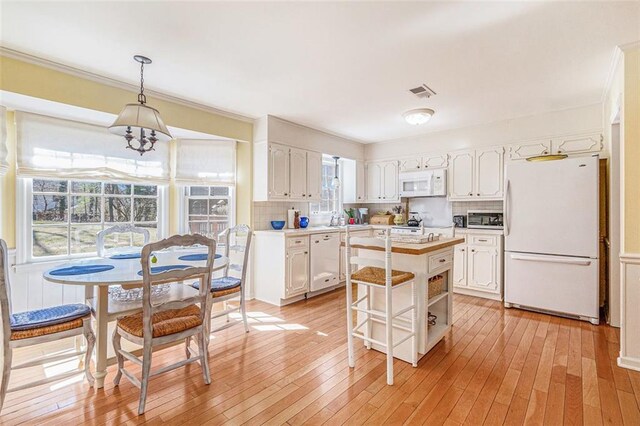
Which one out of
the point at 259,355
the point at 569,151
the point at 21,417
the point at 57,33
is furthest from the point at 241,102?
the point at 569,151

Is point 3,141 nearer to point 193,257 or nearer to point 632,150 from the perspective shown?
point 193,257

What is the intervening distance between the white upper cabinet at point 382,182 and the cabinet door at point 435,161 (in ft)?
1.73

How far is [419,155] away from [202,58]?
146 inches

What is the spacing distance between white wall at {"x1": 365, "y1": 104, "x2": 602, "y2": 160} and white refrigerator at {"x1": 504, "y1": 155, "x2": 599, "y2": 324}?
0.78m

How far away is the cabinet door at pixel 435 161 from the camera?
4820 millimetres

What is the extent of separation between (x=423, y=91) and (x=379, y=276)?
2076 mm

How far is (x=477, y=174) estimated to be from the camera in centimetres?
450

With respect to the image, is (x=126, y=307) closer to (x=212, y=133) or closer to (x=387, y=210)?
(x=212, y=133)

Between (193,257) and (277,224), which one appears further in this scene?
(277,224)

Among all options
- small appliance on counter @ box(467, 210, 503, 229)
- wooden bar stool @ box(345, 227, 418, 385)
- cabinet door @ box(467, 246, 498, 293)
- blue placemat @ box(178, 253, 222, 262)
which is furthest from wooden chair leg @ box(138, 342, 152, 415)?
small appliance on counter @ box(467, 210, 503, 229)

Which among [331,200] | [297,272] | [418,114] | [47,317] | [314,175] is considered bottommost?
[297,272]

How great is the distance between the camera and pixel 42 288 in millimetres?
2965

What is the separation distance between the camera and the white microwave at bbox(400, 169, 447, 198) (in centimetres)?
477

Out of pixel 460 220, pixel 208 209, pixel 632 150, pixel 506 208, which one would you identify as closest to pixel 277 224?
pixel 208 209
